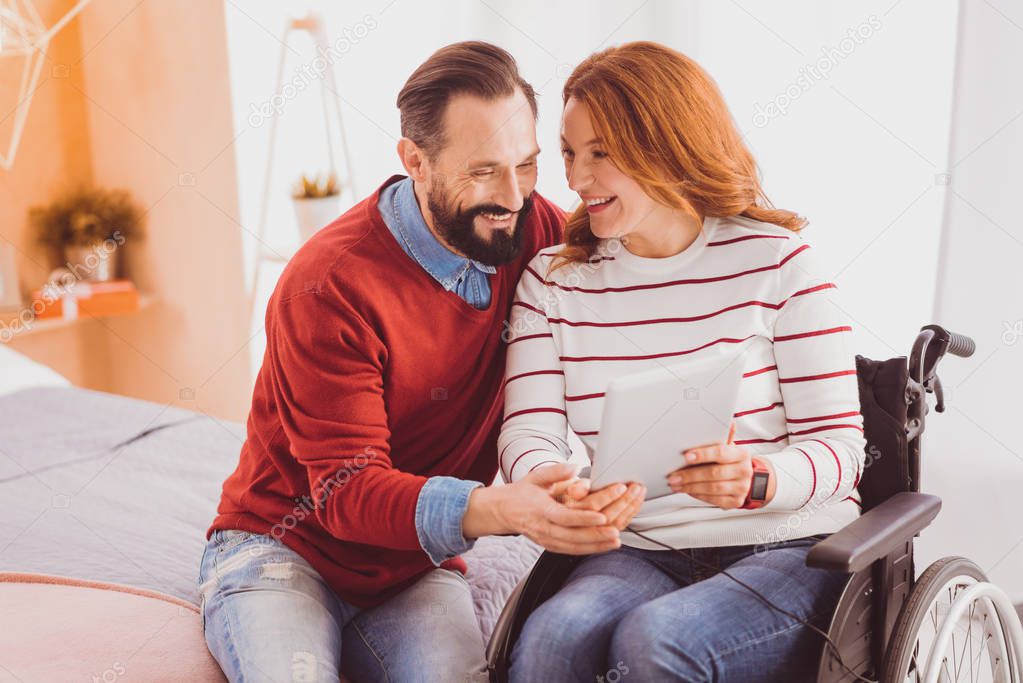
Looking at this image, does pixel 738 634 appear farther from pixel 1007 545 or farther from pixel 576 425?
pixel 1007 545

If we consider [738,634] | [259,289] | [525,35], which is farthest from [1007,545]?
[259,289]

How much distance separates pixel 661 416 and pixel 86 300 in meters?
2.62

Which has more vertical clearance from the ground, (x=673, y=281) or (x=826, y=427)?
(x=673, y=281)

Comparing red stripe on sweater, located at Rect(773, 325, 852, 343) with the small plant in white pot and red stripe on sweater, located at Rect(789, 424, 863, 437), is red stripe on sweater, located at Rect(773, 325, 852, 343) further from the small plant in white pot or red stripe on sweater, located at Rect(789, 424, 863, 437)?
the small plant in white pot

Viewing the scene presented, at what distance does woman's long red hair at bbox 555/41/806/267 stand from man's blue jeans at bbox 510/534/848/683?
468 millimetres

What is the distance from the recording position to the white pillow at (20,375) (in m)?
2.52

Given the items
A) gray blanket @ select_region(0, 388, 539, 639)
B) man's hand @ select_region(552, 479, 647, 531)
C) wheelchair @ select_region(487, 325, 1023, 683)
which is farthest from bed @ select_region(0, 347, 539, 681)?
wheelchair @ select_region(487, 325, 1023, 683)

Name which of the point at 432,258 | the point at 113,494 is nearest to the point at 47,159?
the point at 113,494

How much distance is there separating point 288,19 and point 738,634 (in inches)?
91.3

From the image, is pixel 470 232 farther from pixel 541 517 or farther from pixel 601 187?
pixel 541 517

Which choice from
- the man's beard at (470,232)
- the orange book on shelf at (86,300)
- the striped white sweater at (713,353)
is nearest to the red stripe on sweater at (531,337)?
the striped white sweater at (713,353)

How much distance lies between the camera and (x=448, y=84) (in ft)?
4.58

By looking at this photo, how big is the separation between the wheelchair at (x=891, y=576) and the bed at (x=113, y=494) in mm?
502

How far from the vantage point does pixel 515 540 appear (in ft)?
5.80
